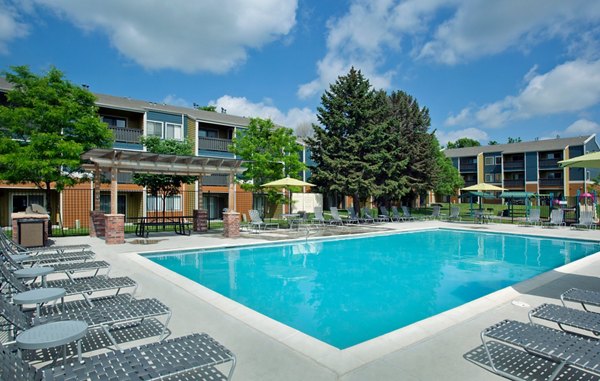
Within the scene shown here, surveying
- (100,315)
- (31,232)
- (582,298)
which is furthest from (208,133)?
(582,298)

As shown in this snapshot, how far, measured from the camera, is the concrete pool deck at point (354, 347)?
344 cm

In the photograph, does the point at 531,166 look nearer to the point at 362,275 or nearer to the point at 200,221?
the point at 200,221

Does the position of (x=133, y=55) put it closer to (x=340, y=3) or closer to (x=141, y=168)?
(x=141, y=168)

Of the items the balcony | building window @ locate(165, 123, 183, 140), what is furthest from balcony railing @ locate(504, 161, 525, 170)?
building window @ locate(165, 123, 183, 140)

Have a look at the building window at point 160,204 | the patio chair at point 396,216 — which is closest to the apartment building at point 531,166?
the patio chair at point 396,216

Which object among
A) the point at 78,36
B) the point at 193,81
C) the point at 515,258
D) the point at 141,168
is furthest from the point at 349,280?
the point at 193,81

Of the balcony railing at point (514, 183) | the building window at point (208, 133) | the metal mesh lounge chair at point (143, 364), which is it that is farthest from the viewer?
the balcony railing at point (514, 183)

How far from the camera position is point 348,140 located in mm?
25828

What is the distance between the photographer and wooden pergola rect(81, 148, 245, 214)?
13.4m

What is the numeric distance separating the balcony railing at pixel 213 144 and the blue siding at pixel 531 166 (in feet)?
137

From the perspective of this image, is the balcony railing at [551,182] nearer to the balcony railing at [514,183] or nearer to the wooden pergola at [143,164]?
the balcony railing at [514,183]

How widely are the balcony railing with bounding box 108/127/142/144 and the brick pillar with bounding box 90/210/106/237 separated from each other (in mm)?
10823

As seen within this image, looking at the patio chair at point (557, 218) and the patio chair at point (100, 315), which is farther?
the patio chair at point (557, 218)

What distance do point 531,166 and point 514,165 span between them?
2.24 metres
